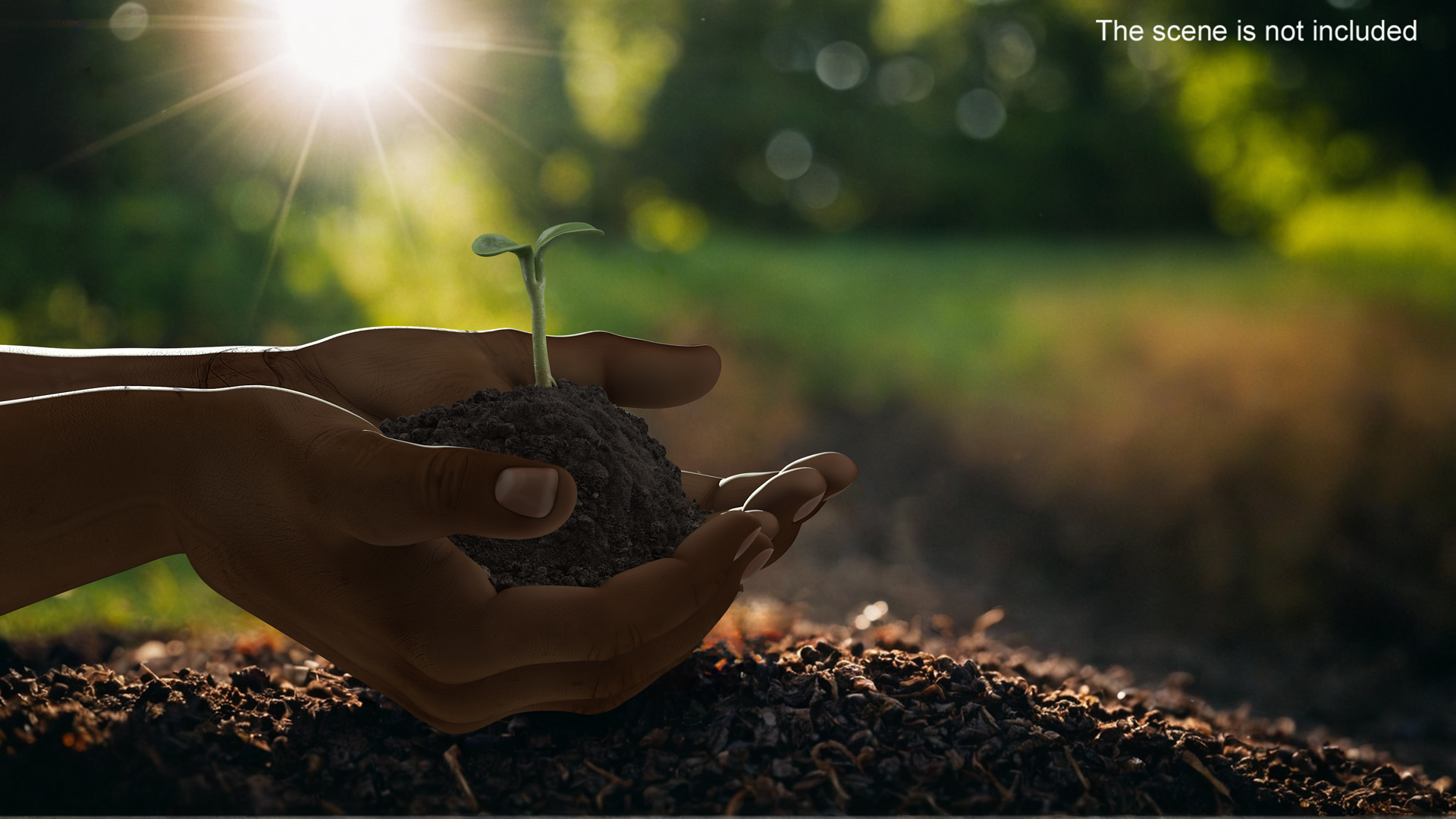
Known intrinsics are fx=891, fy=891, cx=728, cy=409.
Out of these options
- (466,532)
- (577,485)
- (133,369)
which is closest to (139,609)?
(133,369)

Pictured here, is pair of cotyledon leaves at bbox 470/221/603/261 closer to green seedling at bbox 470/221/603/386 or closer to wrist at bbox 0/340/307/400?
green seedling at bbox 470/221/603/386

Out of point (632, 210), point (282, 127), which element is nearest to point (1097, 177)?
point (632, 210)

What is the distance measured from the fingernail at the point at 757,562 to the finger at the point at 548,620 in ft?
0.38

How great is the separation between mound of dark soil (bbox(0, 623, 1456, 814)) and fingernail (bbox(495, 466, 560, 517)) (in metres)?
0.54

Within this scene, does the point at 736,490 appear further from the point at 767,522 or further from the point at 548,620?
the point at 548,620

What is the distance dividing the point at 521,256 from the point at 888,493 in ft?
14.4

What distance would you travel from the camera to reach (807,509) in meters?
1.66

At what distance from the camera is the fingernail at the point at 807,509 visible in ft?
5.39

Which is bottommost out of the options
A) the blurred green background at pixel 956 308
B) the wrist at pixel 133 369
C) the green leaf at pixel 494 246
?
the wrist at pixel 133 369

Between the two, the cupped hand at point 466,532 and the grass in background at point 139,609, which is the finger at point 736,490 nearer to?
the cupped hand at point 466,532

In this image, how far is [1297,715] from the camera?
3.64 meters

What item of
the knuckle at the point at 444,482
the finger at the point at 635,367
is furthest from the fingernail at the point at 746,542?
the finger at the point at 635,367

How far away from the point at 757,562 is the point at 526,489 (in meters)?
0.57

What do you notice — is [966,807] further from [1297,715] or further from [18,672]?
[1297,715]
